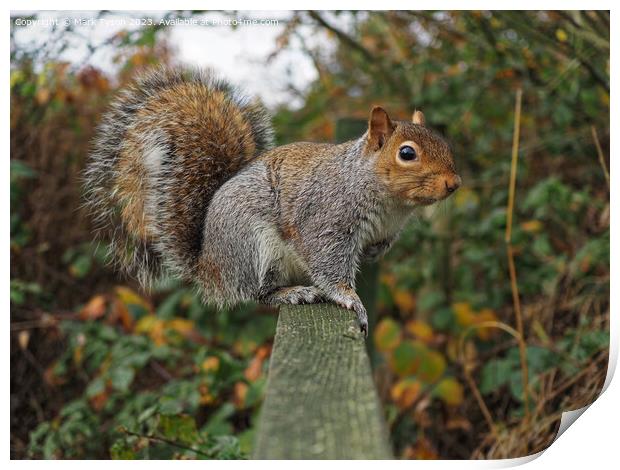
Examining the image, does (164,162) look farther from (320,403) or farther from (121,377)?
(320,403)

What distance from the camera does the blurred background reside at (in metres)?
1.86

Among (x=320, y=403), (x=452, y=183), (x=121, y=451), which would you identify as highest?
(x=452, y=183)

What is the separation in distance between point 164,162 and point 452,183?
556 millimetres

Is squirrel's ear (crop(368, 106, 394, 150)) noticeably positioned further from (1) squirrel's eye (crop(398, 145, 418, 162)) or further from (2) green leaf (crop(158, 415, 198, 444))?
(2) green leaf (crop(158, 415, 198, 444))

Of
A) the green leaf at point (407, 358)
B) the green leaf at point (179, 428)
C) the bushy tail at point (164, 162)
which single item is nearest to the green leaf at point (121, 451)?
the green leaf at point (179, 428)

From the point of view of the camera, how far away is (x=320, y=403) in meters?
0.77

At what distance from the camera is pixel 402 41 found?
266cm

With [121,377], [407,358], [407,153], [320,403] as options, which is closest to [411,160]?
[407,153]

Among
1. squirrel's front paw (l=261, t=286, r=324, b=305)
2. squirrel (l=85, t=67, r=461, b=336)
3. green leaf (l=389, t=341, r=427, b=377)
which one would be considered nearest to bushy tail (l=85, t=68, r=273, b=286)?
squirrel (l=85, t=67, r=461, b=336)

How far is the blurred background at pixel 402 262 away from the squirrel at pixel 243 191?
27 cm

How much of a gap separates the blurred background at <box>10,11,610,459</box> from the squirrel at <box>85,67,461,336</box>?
0.88 ft

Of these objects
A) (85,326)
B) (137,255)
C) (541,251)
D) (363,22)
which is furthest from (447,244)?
(137,255)

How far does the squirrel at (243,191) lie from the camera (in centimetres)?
132

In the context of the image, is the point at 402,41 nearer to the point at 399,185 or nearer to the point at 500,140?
the point at 500,140
